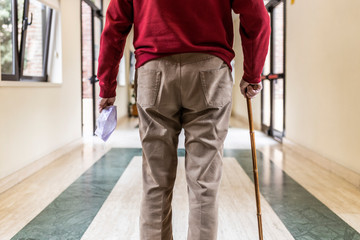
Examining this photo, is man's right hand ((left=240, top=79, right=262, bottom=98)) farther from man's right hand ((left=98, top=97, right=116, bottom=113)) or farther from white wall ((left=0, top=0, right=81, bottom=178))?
white wall ((left=0, top=0, right=81, bottom=178))

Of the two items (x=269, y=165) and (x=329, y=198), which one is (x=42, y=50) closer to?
(x=269, y=165)

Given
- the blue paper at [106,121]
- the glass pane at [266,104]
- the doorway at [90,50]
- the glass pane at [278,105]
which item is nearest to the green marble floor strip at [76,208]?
the blue paper at [106,121]

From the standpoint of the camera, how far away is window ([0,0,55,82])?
3.27 meters

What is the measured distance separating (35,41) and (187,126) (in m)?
3.32

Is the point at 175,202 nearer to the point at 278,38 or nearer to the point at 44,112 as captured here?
the point at 44,112

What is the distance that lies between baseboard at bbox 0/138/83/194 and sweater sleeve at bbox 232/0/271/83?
2225 mm

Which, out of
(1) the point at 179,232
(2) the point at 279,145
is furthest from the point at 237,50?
(1) the point at 179,232

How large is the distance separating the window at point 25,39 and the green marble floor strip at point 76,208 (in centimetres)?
112

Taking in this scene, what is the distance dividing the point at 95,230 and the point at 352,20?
8.40ft

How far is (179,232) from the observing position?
6.64ft

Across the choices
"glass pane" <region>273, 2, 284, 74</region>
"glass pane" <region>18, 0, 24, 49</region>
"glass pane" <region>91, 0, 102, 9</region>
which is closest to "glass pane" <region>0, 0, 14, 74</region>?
"glass pane" <region>18, 0, 24, 49</region>

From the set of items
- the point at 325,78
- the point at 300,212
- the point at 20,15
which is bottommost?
the point at 300,212

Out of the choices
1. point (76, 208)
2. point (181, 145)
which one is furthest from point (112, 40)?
point (181, 145)

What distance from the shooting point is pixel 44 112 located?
3811mm
